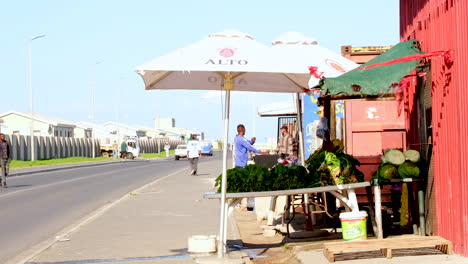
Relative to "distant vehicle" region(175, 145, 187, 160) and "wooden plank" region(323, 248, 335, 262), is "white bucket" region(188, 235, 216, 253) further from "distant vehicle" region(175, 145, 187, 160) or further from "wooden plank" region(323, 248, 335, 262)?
"distant vehicle" region(175, 145, 187, 160)

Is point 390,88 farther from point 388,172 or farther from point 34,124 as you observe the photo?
point 34,124

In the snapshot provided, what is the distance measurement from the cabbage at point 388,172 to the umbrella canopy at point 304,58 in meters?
1.43

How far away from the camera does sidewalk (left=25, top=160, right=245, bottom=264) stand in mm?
11011

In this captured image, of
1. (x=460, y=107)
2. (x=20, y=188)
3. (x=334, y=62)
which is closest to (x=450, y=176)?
(x=460, y=107)

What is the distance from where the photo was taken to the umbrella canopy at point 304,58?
33.8ft

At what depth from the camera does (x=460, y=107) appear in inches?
365

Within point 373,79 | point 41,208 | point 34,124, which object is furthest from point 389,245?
point 34,124

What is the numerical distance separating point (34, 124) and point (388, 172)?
10380cm

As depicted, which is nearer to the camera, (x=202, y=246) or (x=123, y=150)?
(x=202, y=246)

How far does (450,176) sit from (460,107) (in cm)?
96

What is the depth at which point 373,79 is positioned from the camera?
34.2 ft

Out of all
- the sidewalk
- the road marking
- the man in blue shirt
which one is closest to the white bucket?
the sidewalk

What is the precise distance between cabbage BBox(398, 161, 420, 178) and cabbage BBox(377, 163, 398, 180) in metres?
0.09

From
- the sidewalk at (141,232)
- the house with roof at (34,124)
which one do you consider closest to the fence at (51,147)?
the house with roof at (34,124)
